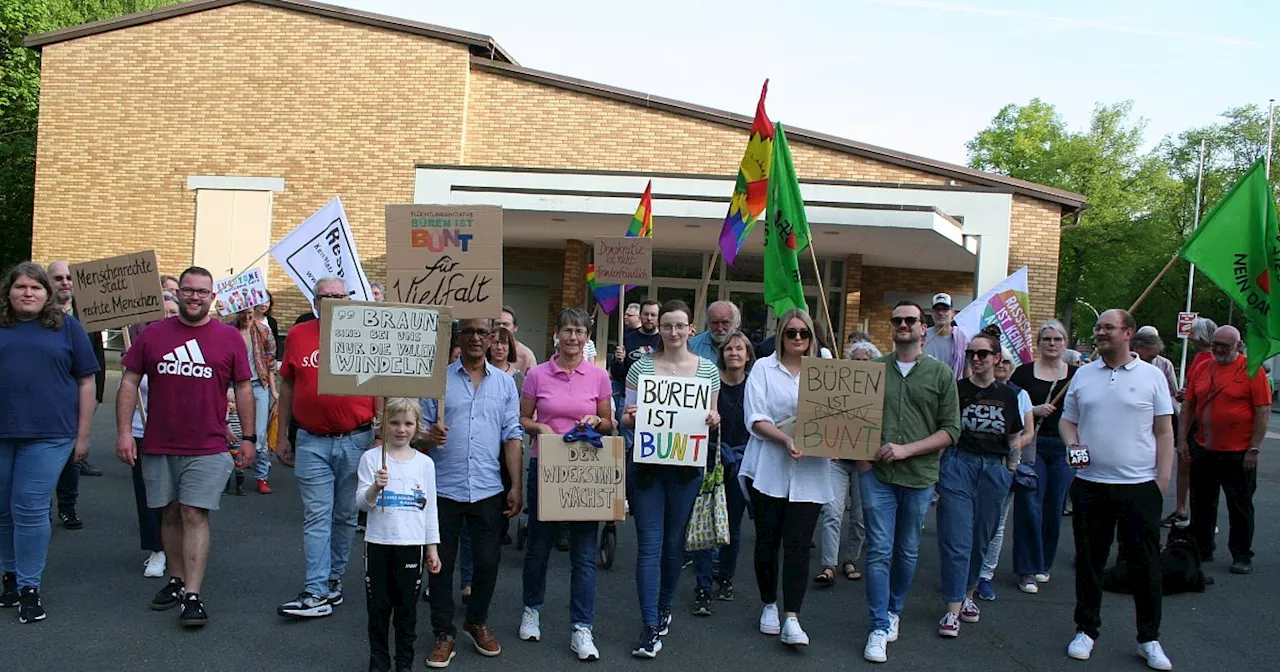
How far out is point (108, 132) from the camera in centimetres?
2308

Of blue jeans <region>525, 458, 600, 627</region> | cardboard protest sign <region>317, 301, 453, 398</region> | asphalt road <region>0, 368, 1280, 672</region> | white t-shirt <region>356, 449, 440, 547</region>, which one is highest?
cardboard protest sign <region>317, 301, 453, 398</region>

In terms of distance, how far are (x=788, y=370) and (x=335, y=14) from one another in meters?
19.2

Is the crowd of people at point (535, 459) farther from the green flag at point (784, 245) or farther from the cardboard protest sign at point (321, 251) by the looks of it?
the cardboard protest sign at point (321, 251)

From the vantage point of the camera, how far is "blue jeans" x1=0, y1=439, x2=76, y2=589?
224 inches

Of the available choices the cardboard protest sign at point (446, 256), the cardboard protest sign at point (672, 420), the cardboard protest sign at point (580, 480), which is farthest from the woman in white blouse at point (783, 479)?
the cardboard protest sign at point (446, 256)

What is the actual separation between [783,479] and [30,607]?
4144 mm

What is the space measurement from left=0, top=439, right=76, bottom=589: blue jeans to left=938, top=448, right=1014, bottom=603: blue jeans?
16.7ft

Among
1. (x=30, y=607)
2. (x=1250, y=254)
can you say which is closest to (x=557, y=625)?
(x=30, y=607)

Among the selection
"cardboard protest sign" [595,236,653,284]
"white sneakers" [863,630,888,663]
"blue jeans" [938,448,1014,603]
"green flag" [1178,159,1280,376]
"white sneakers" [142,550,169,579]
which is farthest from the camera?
"cardboard protest sign" [595,236,653,284]

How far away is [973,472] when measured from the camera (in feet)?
21.1

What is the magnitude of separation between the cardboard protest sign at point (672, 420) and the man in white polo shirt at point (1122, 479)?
2146 millimetres

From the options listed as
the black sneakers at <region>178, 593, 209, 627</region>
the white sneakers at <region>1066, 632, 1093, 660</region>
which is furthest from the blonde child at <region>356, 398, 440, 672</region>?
the white sneakers at <region>1066, 632, 1093, 660</region>

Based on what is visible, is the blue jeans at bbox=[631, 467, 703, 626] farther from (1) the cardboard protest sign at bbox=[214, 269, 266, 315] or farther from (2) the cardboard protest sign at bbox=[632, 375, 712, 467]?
(1) the cardboard protest sign at bbox=[214, 269, 266, 315]

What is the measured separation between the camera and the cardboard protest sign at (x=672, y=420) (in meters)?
5.54
